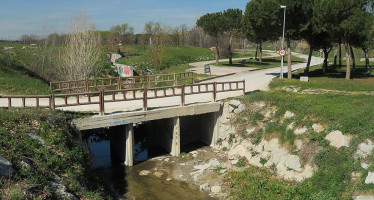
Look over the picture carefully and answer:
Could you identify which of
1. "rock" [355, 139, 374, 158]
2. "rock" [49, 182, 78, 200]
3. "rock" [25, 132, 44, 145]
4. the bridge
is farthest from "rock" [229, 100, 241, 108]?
"rock" [49, 182, 78, 200]

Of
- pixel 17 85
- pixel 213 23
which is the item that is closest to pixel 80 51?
pixel 17 85

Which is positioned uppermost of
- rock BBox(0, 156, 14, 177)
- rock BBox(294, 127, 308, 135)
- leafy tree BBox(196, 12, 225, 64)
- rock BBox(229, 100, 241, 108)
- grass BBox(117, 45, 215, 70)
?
leafy tree BBox(196, 12, 225, 64)

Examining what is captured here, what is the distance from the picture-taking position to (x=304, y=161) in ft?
45.5

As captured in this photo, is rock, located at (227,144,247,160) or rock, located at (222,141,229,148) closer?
rock, located at (227,144,247,160)

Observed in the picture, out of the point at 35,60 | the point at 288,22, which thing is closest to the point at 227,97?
the point at 288,22

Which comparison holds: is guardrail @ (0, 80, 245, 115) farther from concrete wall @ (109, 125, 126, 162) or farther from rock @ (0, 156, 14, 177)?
rock @ (0, 156, 14, 177)

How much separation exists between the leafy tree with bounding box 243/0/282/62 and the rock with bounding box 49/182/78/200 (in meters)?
23.2

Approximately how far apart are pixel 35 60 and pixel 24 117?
2104 cm

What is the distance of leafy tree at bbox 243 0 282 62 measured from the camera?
27.4m

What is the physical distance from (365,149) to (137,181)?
996cm

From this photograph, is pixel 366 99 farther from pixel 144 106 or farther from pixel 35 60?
pixel 35 60

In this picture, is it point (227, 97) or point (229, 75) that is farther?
point (229, 75)

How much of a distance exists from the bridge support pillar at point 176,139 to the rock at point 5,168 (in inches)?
408

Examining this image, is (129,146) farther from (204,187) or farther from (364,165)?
(364,165)
